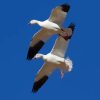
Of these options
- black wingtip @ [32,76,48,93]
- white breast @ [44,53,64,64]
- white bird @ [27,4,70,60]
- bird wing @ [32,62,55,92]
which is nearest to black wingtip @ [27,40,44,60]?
white bird @ [27,4,70,60]

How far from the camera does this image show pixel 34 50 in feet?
201

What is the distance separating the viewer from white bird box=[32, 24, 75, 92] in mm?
61312

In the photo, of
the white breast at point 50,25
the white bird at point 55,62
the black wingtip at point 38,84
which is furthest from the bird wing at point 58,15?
the black wingtip at point 38,84

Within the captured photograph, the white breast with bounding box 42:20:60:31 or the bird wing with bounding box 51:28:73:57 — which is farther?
the bird wing with bounding box 51:28:73:57

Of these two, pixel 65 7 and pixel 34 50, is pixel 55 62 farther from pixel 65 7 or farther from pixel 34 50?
pixel 65 7

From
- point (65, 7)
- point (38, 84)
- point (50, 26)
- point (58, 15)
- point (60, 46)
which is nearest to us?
point (65, 7)

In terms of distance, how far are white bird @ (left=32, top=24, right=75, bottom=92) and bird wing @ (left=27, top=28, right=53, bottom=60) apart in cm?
58

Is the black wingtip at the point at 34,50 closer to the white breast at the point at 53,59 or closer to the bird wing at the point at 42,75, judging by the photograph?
the white breast at the point at 53,59

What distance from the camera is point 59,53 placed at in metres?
61.7

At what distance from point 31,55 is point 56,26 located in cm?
171

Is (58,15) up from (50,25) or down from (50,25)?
up

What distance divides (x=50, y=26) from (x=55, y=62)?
181cm

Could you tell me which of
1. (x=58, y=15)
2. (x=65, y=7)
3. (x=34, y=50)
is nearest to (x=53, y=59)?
(x=34, y=50)

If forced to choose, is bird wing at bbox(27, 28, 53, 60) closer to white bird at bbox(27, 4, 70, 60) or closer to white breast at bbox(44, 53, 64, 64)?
white bird at bbox(27, 4, 70, 60)
